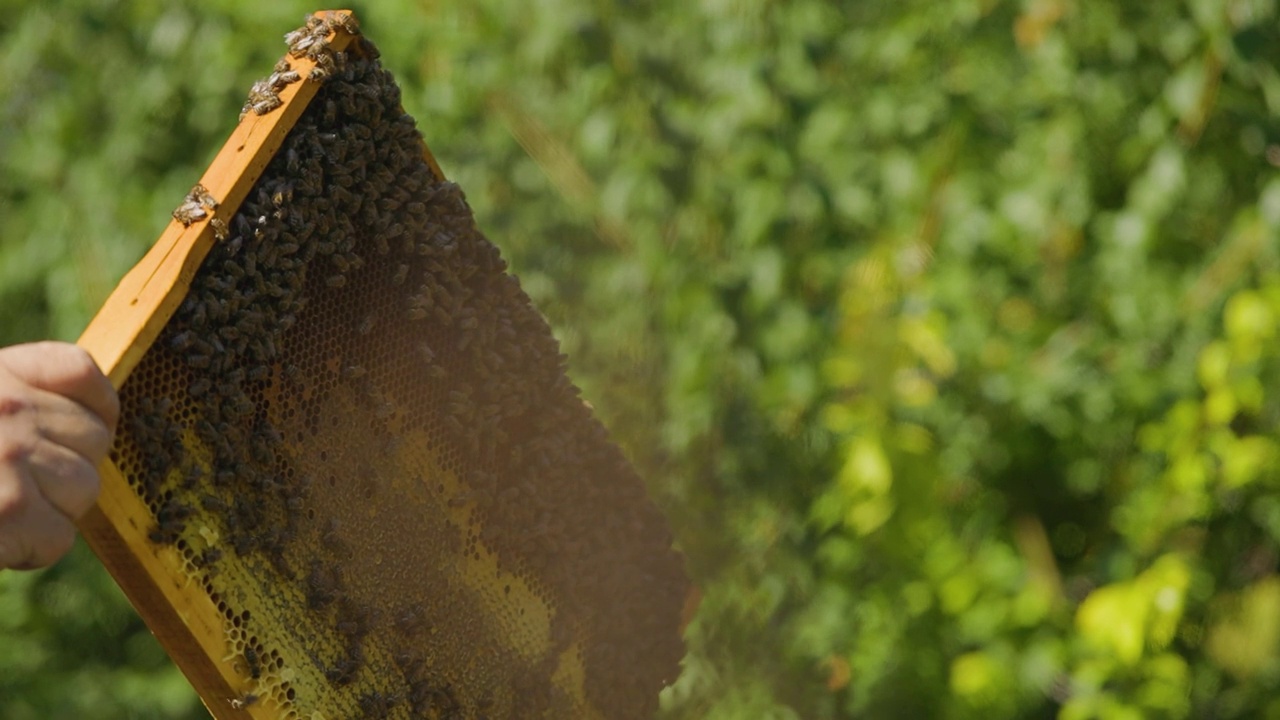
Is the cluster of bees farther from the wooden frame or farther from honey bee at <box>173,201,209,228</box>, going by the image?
honey bee at <box>173,201,209,228</box>

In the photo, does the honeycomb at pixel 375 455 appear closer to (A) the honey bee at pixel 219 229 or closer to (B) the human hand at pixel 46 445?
(A) the honey bee at pixel 219 229

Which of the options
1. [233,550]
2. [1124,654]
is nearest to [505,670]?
[233,550]

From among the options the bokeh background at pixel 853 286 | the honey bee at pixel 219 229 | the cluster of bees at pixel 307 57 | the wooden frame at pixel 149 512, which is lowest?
the bokeh background at pixel 853 286

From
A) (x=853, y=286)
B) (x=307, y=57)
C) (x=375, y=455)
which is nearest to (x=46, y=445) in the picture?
(x=375, y=455)

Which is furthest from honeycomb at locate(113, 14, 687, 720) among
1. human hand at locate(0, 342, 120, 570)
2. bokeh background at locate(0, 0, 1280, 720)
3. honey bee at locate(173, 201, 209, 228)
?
bokeh background at locate(0, 0, 1280, 720)

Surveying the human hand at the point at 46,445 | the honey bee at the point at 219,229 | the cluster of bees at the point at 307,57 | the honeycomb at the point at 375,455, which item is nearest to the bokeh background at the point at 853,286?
the honeycomb at the point at 375,455

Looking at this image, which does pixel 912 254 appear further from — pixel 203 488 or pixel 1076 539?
pixel 203 488
